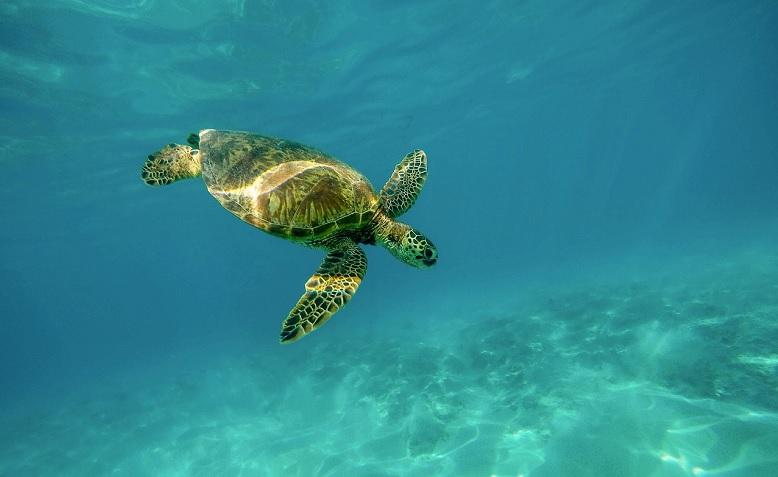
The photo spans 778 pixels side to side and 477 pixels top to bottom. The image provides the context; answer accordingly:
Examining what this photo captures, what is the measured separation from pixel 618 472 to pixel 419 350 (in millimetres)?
9998

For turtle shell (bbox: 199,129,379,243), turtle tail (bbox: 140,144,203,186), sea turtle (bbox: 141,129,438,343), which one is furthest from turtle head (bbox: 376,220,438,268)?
turtle tail (bbox: 140,144,203,186)

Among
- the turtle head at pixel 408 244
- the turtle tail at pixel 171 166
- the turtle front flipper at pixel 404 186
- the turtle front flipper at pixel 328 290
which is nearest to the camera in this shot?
the turtle front flipper at pixel 328 290

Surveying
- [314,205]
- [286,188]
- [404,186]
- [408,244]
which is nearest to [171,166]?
[286,188]

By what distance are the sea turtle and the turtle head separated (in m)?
0.01

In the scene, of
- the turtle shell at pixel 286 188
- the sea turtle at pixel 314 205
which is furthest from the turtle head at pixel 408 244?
the turtle shell at pixel 286 188

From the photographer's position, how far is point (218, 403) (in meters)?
16.5

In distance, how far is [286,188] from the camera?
5.35m

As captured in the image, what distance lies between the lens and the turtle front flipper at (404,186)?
6.20 m

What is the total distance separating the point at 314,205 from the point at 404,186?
6.17 ft

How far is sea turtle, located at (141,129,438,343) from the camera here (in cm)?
502

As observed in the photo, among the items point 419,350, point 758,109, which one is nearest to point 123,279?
point 419,350

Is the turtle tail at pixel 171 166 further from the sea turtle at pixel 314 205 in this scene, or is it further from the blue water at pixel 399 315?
the blue water at pixel 399 315

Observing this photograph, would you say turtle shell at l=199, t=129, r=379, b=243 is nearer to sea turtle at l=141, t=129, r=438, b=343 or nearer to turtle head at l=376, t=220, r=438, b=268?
sea turtle at l=141, t=129, r=438, b=343

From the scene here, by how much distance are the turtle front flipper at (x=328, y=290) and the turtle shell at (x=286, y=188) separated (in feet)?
1.44
